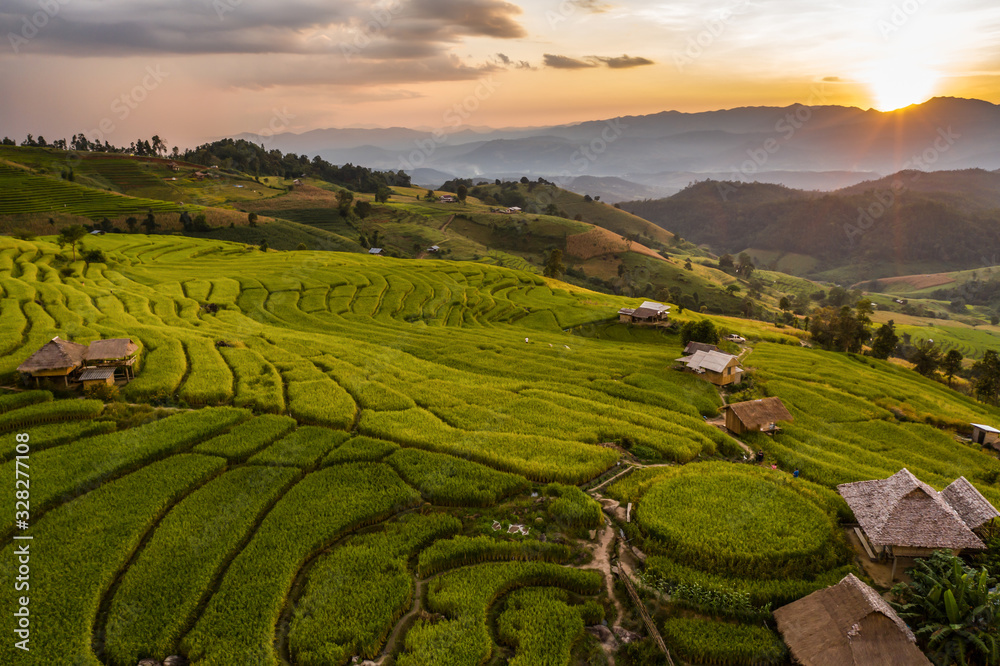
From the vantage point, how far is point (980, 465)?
109ft

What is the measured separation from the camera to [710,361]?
45000 mm

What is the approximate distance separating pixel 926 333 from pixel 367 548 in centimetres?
19246

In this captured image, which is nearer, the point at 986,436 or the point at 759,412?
the point at 759,412

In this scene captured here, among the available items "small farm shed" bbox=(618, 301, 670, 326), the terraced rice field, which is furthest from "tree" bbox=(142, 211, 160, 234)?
"small farm shed" bbox=(618, 301, 670, 326)

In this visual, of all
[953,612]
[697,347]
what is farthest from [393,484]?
[697,347]

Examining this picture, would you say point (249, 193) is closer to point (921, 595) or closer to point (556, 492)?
point (556, 492)

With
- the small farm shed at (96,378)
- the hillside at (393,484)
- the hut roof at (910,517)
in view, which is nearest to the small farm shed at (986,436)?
the hillside at (393,484)

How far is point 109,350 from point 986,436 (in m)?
61.9

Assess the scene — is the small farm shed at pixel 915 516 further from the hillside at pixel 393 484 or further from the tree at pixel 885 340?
the tree at pixel 885 340

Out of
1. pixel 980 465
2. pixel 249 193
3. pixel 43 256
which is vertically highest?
pixel 249 193

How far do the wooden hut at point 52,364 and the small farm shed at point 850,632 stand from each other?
3756 cm

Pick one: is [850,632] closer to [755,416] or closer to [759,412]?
[755,416]

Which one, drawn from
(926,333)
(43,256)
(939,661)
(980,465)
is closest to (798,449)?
(980,465)

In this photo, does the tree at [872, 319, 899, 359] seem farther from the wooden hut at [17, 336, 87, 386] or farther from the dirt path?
the wooden hut at [17, 336, 87, 386]
